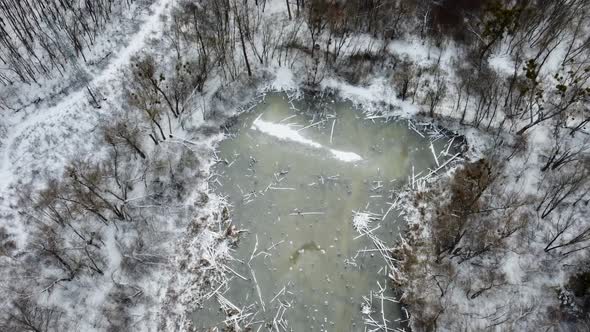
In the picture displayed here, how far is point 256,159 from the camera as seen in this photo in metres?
24.3

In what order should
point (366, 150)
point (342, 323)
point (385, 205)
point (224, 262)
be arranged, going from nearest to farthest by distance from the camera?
point (342, 323), point (224, 262), point (385, 205), point (366, 150)

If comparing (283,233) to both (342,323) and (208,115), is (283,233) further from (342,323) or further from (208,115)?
(208,115)

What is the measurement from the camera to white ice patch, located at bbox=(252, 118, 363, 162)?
24.4 m

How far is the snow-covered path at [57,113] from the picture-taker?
22578mm

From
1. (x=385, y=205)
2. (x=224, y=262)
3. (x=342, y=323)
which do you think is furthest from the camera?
(x=385, y=205)

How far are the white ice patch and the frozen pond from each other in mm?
63

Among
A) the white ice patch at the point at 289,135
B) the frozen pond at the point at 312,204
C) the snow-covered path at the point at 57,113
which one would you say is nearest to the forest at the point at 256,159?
the snow-covered path at the point at 57,113

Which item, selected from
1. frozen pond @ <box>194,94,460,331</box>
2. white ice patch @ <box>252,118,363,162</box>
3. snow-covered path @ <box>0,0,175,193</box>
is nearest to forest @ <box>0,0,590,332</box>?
snow-covered path @ <box>0,0,175,193</box>

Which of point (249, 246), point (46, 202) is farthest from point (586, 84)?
point (46, 202)

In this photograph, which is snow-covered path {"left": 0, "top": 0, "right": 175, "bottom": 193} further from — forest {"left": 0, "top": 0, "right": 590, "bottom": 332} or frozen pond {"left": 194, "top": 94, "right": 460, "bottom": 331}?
frozen pond {"left": 194, "top": 94, "right": 460, "bottom": 331}

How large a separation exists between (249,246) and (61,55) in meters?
17.4

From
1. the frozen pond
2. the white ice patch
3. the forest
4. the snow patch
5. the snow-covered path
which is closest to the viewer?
the forest

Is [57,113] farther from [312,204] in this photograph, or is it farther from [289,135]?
[312,204]

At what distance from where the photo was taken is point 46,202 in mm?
21453
